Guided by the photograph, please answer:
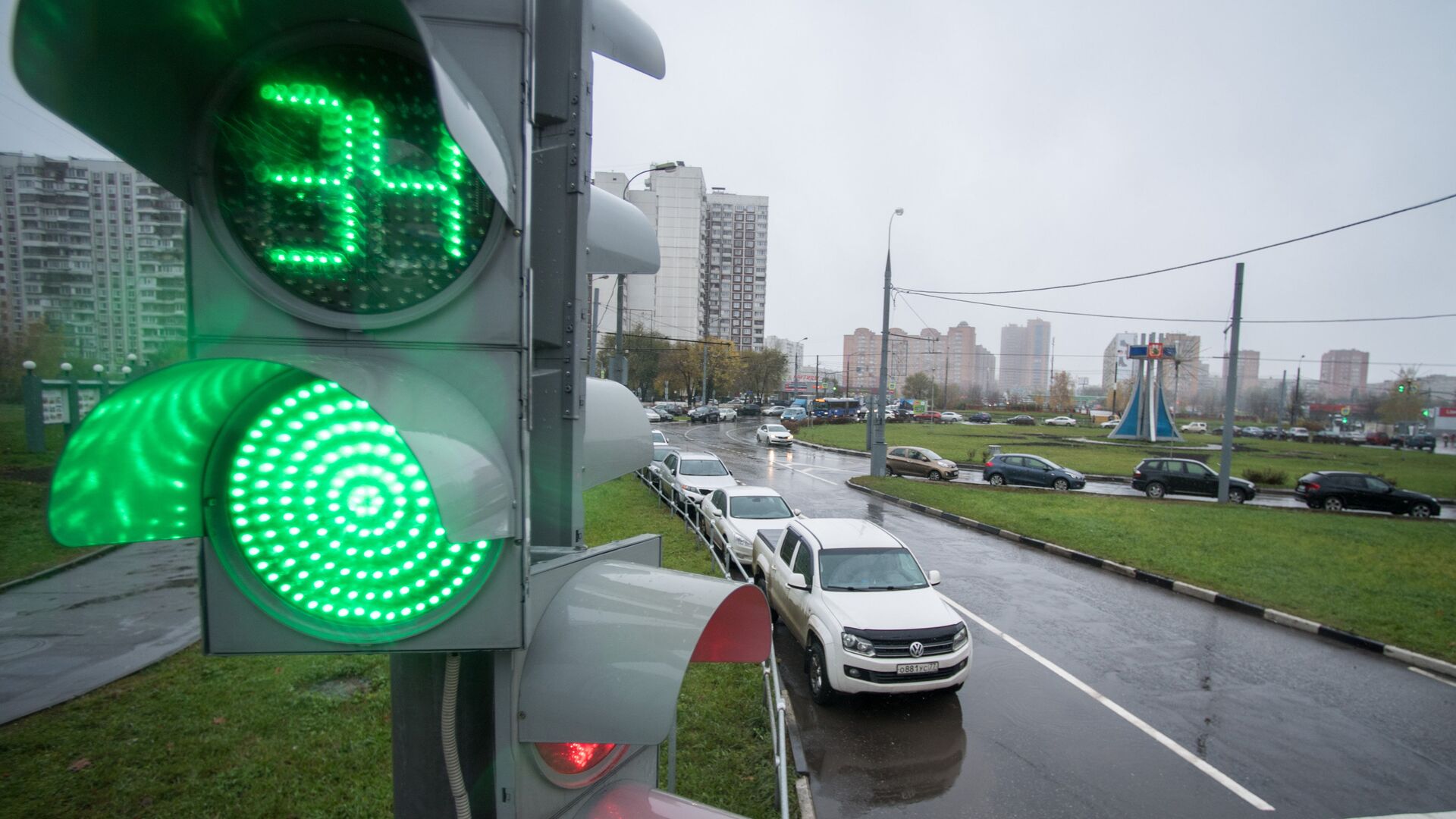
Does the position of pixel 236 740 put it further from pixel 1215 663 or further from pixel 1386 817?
pixel 1215 663

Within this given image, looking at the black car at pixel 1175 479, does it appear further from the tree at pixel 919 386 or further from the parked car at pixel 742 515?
the tree at pixel 919 386

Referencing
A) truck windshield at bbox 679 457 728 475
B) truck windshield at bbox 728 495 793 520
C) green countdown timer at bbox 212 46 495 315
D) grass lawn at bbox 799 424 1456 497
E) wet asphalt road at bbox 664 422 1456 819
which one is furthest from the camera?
grass lawn at bbox 799 424 1456 497

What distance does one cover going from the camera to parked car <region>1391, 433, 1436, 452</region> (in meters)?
60.3

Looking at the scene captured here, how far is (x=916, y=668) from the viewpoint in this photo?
23.0 ft

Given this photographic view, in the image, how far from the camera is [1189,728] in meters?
6.79

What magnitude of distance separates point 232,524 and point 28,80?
25.7 inches

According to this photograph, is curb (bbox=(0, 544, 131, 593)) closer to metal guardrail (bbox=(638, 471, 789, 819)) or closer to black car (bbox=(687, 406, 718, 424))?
metal guardrail (bbox=(638, 471, 789, 819))

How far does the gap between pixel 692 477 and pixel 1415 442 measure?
77.7 meters

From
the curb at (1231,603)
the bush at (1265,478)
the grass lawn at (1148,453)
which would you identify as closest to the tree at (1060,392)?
the grass lawn at (1148,453)

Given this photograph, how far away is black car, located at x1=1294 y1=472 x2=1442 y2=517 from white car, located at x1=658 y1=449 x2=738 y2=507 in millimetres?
20040

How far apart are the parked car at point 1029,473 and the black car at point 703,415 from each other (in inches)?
1445

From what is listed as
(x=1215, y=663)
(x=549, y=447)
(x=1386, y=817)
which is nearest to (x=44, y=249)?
(x=549, y=447)

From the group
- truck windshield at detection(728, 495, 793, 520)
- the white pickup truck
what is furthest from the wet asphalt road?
truck windshield at detection(728, 495, 793, 520)

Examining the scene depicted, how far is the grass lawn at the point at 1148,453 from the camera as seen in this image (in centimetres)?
3272
